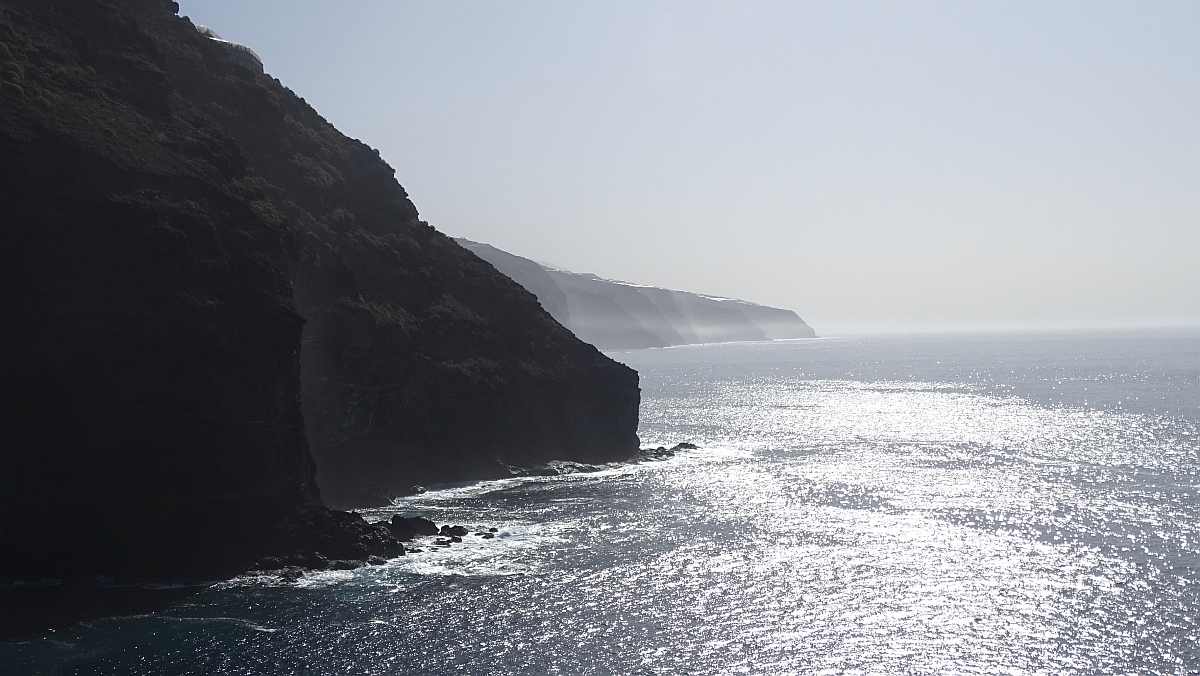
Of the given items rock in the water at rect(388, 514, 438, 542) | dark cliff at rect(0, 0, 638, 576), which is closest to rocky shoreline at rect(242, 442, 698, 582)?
rock in the water at rect(388, 514, 438, 542)

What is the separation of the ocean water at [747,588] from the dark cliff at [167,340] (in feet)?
20.0

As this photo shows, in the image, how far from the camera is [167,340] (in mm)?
52906

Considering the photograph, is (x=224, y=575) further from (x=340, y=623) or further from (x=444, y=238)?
(x=444, y=238)

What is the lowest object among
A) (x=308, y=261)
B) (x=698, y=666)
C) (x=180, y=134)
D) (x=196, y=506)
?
(x=698, y=666)

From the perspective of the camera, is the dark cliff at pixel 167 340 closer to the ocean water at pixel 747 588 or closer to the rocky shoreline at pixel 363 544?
the rocky shoreline at pixel 363 544

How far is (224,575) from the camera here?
5272 centimetres

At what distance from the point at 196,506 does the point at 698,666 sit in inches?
1250

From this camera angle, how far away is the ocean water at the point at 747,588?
40.7 metres

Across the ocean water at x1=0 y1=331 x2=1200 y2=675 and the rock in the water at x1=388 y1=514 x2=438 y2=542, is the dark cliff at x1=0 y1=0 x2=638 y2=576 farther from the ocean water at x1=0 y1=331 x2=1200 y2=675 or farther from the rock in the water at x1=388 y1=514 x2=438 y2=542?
the ocean water at x1=0 y1=331 x2=1200 y2=675

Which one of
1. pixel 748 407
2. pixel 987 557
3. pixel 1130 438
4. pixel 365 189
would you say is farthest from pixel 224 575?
pixel 748 407

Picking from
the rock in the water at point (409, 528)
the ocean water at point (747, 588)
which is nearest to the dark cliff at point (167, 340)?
the rock in the water at point (409, 528)

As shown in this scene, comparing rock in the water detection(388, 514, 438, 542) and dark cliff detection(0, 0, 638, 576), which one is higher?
dark cliff detection(0, 0, 638, 576)

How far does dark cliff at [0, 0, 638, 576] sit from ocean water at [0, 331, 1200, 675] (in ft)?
20.0

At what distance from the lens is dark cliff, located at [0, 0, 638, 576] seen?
49.7 meters
